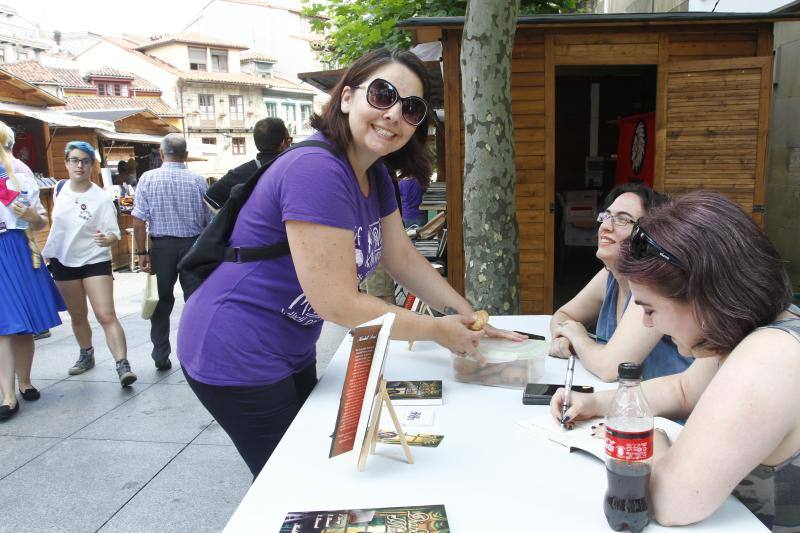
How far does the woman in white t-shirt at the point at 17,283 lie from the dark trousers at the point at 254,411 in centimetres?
301

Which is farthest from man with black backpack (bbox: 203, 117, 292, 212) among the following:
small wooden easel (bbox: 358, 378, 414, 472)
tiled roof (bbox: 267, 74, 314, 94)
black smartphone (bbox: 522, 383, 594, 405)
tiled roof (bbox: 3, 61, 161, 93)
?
tiled roof (bbox: 267, 74, 314, 94)

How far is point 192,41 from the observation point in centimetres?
4572

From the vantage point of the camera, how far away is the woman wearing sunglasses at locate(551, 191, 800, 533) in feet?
3.73

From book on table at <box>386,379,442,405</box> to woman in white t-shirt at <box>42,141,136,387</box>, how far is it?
3.40m

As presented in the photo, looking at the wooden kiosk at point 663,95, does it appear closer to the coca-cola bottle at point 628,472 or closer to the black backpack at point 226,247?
the black backpack at point 226,247

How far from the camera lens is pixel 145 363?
5.54 metres

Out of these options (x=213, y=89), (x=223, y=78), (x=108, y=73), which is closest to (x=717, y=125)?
(x=108, y=73)

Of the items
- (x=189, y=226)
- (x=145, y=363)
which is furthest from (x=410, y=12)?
(x=145, y=363)

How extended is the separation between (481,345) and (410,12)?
8.60 metres

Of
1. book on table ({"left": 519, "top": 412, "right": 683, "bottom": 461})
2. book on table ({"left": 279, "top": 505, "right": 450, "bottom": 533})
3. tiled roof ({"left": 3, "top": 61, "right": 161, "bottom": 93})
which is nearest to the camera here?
book on table ({"left": 279, "top": 505, "right": 450, "bottom": 533})

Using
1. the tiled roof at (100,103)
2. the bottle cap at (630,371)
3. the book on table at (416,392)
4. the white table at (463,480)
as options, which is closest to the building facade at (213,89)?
the tiled roof at (100,103)

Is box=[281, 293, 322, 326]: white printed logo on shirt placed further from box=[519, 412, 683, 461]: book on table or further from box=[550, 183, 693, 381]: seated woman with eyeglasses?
box=[550, 183, 693, 381]: seated woman with eyeglasses

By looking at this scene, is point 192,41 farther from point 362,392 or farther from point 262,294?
point 362,392

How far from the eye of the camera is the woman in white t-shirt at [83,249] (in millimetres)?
4758
